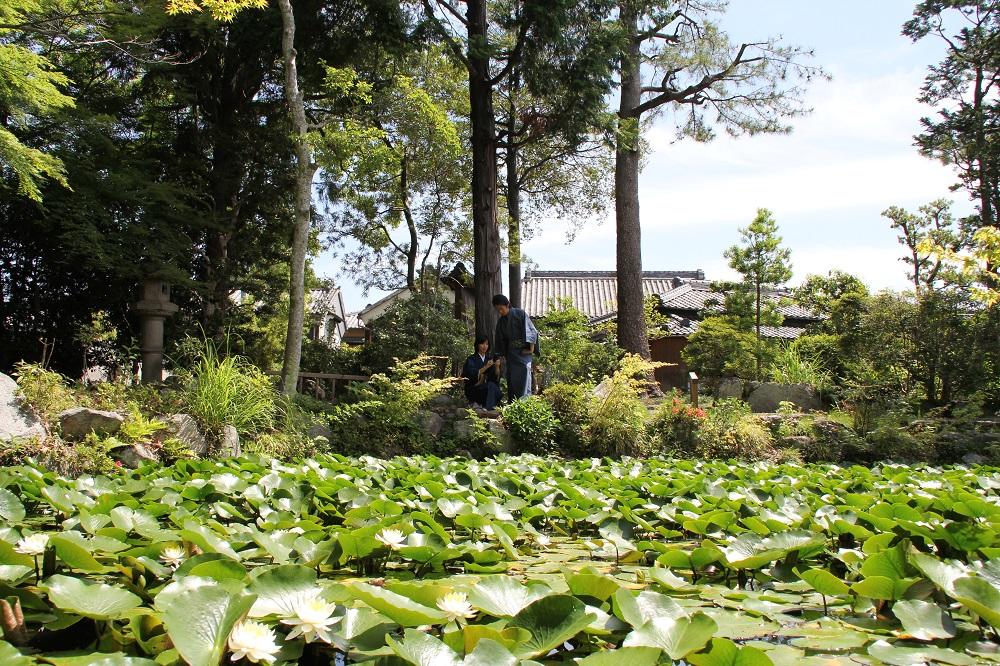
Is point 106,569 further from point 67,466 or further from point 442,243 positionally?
point 442,243

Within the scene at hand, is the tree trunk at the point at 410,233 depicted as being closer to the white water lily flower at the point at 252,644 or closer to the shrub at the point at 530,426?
the shrub at the point at 530,426

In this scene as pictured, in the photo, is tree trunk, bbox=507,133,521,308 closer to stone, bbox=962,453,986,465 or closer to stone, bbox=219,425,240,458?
stone, bbox=962,453,986,465

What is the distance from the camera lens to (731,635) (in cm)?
136

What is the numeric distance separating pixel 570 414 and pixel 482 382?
131cm

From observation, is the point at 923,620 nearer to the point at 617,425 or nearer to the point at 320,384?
the point at 617,425

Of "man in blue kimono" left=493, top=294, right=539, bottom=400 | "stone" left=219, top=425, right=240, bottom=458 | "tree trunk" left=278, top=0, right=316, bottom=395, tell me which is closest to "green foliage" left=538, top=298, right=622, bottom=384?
"man in blue kimono" left=493, top=294, right=539, bottom=400

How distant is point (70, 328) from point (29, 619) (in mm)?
9524

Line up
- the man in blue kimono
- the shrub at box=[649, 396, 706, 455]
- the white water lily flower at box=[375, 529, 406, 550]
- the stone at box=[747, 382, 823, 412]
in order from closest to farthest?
the white water lily flower at box=[375, 529, 406, 550] < the shrub at box=[649, 396, 706, 455] < the man in blue kimono < the stone at box=[747, 382, 823, 412]

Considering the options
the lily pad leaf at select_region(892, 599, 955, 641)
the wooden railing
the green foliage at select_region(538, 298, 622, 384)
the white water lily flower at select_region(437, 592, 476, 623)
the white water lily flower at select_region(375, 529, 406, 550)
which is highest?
the green foliage at select_region(538, 298, 622, 384)

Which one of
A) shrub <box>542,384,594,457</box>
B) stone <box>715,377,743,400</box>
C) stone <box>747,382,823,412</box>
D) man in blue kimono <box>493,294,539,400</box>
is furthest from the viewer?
stone <box>715,377,743,400</box>

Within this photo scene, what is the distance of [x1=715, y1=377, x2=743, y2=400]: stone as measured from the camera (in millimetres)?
13445

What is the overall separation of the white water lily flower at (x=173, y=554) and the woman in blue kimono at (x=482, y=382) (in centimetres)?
684

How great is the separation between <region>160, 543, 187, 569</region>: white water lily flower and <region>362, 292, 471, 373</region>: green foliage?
9.33 meters

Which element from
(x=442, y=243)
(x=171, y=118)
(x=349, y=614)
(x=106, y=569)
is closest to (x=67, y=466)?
(x=106, y=569)
